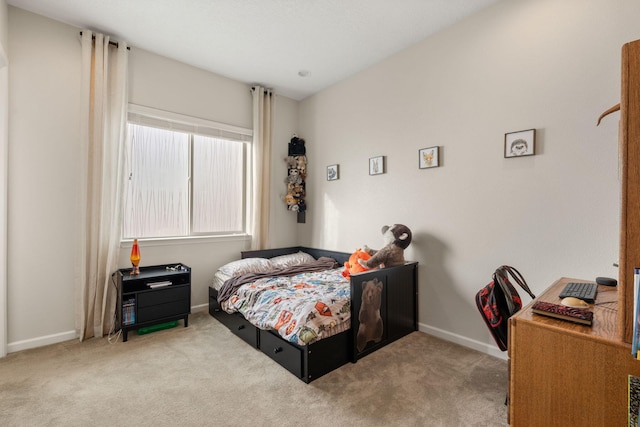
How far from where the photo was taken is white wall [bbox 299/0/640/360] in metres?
1.98

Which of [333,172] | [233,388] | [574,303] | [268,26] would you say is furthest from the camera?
[333,172]

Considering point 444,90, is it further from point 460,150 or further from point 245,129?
point 245,129

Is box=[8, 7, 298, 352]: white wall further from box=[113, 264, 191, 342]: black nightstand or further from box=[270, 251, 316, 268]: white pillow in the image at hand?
box=[270, 251, 316, 268]: white pillow

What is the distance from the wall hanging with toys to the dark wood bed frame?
5.08 feet

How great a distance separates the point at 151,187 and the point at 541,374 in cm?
353

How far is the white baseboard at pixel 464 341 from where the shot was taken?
7.88 ft

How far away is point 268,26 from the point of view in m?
2.71

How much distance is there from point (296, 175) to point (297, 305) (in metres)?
2.27

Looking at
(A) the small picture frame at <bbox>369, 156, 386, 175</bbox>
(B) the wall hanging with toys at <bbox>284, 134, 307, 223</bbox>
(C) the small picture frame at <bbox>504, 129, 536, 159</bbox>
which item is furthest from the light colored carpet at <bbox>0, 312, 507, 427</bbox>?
(B) the wall hanging with toys at <bbox>284, 134, 307, 223</bbox>

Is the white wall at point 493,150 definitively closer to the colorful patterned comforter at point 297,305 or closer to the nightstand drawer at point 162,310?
the colorful patterned comforter at point 297,305

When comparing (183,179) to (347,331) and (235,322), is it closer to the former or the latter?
(235,322)

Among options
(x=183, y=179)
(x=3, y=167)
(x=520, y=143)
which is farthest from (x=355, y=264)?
(x=3, y=167)

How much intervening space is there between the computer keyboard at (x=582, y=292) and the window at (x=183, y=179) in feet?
11.0

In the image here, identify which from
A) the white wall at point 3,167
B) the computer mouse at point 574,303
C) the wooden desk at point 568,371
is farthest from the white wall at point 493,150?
the white wall at point 3,167
